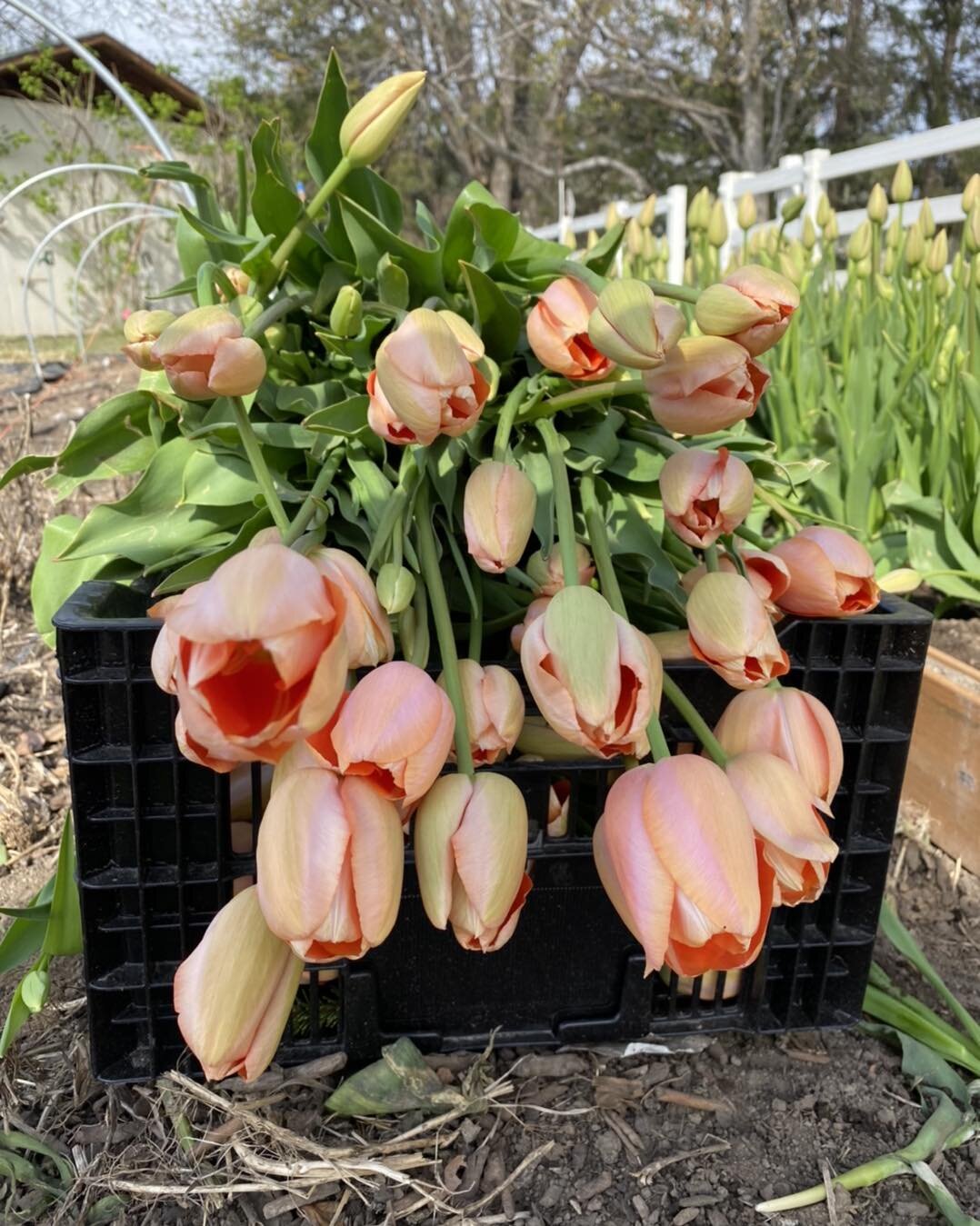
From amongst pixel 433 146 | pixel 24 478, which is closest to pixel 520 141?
pixel 433 146

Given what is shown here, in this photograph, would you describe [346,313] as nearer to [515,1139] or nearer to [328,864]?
[328,864]

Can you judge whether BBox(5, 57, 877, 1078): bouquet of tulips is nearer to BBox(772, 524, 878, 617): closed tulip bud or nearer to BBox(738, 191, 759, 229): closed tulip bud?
BBox(772, 524, 878, 617): closed tulip bud

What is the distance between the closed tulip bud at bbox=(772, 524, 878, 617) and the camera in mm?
613

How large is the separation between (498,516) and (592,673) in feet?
0.38

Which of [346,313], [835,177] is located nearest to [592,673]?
[346,313]

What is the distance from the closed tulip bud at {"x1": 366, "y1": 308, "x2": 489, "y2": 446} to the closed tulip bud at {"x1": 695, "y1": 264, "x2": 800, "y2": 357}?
137 millimetres

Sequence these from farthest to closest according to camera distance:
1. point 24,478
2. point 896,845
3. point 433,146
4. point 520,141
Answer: point 433,146
point 520,141
point 24,478
point 896,845

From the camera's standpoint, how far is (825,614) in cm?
63

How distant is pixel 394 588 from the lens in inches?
20.8

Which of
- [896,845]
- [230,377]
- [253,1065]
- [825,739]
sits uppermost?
[230,377]

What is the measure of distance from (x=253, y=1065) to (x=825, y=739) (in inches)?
14.0

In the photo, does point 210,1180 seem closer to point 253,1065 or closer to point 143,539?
point 253,1065

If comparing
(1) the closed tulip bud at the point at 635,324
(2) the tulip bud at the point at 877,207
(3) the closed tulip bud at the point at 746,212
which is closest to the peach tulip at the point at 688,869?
(1) the closed tulip bud at the point at 635,324

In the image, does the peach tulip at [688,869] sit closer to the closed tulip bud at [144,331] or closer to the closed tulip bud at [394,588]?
the closed tulip bud at [394,588]
